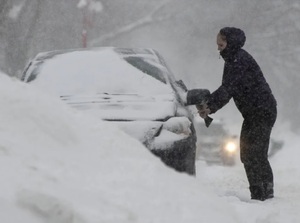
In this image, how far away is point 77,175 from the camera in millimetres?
2314

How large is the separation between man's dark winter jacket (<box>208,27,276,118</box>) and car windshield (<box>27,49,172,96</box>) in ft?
2.74

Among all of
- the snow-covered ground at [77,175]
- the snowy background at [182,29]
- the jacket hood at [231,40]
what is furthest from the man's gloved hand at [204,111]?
the snowy background at [182,29]

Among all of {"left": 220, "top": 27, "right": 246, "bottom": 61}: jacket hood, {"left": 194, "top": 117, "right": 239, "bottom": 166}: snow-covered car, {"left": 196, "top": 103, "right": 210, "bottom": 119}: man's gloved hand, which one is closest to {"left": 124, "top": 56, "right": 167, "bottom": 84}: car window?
{"left": 196, "top": 103, "right": 210, "bottom": 119}: man's gloved hand

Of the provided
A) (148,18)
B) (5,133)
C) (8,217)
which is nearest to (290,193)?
(5,133)

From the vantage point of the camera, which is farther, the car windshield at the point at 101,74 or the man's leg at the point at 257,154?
the car windshield at the point at 101,74

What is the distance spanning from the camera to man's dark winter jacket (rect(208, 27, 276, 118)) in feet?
17.0

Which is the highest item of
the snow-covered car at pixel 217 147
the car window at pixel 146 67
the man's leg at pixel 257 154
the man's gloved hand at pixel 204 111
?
the man's gloved hand at pixel 204 111

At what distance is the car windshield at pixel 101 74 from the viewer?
5.88 meters

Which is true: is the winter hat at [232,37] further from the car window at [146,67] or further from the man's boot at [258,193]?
the man's boot at [258,193]

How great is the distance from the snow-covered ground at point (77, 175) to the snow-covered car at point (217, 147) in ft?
29.5

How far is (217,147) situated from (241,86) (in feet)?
23.8

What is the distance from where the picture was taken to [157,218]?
2213 millimetres

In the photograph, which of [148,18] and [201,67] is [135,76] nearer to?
[148,18]

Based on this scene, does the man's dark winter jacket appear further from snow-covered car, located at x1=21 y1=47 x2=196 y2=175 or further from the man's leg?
snow-covered car, located at x1=21 y1=47 x2=196 y2=175
